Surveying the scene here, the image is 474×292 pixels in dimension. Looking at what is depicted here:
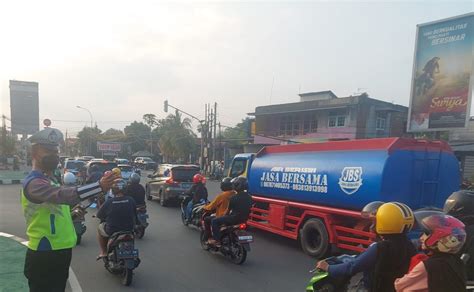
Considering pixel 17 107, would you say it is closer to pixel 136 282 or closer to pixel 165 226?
pixel 165 226

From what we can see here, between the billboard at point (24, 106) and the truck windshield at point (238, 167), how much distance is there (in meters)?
44.7

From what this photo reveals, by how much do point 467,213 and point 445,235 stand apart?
1353 millimetres

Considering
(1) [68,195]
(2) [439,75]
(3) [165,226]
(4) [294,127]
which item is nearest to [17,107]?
(4) [294,127]

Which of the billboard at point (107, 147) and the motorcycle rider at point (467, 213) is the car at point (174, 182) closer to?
the motorcycle rider at point (467, 213)

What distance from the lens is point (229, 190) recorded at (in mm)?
7727

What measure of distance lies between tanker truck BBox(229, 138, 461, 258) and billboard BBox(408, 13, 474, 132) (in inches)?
375

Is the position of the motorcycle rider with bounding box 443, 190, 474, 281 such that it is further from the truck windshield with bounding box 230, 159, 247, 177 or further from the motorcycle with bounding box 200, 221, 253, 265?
the truck windshield with bounding box 230, 159, 247, 177

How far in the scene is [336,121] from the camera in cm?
3192

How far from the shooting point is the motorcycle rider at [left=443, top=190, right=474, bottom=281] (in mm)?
3125

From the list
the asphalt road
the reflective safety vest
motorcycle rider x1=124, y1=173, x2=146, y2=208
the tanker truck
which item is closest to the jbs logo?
the tanker truck

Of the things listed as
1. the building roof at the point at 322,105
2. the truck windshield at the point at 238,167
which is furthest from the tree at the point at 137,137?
the truck windshield at the point at 238,167

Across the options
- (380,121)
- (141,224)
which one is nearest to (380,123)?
(380,121)

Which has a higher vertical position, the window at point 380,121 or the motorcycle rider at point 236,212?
the window at point 380,121

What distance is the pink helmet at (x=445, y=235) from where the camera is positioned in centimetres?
226
